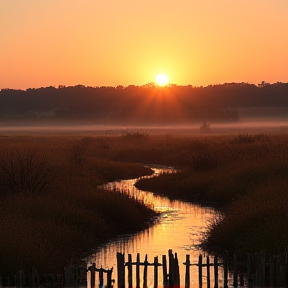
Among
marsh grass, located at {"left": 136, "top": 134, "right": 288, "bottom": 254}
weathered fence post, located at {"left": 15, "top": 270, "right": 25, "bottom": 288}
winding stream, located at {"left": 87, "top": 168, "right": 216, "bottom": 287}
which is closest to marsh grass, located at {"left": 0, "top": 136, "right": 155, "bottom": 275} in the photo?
winding stream, located at {"left": 87, "top": 168, "right": 216, "bottom": 287}

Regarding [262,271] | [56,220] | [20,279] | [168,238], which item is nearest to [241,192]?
[168,238]

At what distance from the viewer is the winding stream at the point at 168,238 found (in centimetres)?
2041

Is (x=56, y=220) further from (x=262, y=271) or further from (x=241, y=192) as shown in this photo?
(x=241, y=192)

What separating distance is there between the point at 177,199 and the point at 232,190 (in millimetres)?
3144

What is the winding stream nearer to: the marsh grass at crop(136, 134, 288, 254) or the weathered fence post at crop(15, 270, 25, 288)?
the marsh grass at crop(136, 134, 288, 254)

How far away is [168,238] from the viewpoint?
2366 centimetres

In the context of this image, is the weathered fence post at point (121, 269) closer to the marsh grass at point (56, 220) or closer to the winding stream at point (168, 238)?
the winding stream at point (168, 238)

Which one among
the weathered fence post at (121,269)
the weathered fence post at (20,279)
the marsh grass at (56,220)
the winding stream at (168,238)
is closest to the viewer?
the weathered fence post at (20,279)

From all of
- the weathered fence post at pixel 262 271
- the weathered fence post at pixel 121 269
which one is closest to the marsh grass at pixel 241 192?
the weathered fence post at pixel 262 271

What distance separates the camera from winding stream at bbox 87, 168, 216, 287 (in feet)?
66.9

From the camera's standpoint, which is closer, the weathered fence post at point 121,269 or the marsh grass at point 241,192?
the weathered fence post at point 121,269

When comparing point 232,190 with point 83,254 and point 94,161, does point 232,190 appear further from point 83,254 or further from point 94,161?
point 94,161

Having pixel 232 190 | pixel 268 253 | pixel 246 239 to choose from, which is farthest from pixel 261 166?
pixel 268 253

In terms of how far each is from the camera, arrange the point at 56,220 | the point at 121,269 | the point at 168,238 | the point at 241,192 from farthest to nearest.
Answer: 1. the point at 241,192
2. the point at 168,238
3. the point at 56,220
4. the point at 121,269
